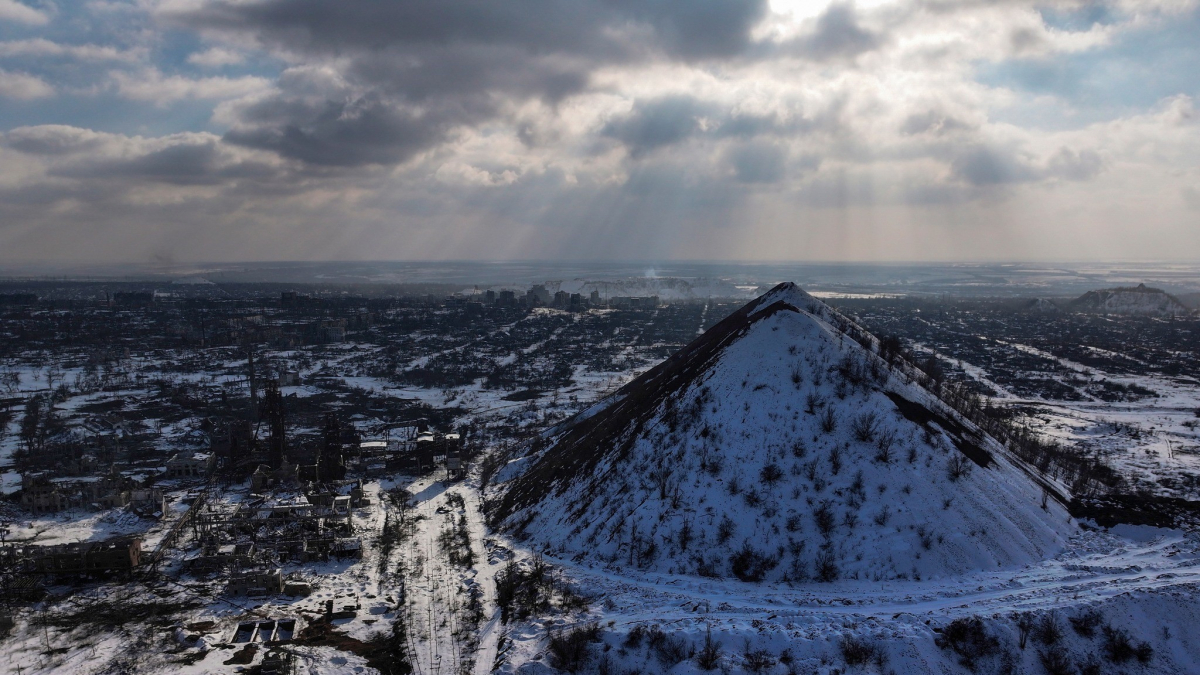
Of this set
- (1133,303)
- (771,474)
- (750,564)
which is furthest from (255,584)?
(1133,303)

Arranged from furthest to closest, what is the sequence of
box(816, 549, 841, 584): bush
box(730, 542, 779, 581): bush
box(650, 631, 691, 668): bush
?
box(730, 542, 779, 581): bush
box(816, 549, 841, 584): bush
box(650, 631, 691, 668): bush

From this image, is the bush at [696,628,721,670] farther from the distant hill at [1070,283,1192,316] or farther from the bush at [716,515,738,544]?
the distant hill at [1070,283,1192,316]

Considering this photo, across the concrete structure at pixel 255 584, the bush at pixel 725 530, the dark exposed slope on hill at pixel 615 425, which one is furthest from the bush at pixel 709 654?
the concrete structure at pixel 255 584

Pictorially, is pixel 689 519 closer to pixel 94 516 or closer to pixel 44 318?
pixel 94 516

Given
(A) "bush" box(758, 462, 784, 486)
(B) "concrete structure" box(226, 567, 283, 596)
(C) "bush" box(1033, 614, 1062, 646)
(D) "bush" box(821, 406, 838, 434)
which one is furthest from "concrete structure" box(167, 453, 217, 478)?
(C) "bush" box(1033, 614, 1062, 646)

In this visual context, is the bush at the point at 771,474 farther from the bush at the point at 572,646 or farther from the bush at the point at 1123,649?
the bush at the point at 1123,649

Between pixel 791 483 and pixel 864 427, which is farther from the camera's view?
pixel 864 427

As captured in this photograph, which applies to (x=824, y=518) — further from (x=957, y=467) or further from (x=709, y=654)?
(x=709, y=654)
